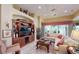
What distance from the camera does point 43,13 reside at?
240 centimetres

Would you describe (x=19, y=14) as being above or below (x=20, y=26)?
above

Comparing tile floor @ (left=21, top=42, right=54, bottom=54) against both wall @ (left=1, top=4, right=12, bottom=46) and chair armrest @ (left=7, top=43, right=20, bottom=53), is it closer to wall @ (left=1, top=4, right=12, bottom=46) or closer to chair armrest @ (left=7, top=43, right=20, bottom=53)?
chair armrest @ (left=7, top=43, right=20, bottom=53)

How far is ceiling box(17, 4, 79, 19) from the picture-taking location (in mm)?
2339

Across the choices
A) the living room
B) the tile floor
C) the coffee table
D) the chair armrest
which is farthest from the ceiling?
the chair armrest

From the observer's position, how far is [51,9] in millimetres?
2391

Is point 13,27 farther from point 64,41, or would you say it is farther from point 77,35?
point 77,35

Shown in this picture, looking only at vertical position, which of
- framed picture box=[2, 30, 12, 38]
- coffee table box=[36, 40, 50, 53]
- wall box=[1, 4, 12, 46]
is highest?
wall box=[1, 4, 12, 46]

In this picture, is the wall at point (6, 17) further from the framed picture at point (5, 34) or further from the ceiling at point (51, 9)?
the ceiling at point (51, 9)

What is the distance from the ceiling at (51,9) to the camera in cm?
234

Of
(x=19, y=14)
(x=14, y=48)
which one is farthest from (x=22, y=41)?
(x=19, y=14)

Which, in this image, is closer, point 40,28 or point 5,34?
point 5,34

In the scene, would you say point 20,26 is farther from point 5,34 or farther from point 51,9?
point 51,9
